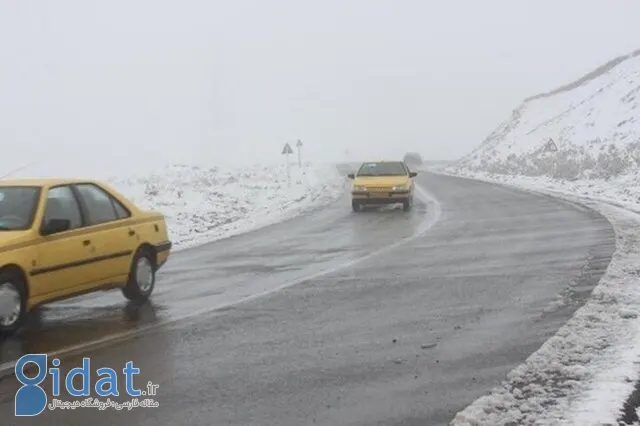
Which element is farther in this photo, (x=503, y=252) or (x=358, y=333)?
(x=503, y=252)

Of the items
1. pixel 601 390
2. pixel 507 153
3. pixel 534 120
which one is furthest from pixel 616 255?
pixel 534 120

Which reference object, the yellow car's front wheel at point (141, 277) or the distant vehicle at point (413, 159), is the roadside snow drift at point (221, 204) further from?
the distant vehicle at point (413, 159)

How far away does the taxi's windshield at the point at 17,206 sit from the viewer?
7352mm

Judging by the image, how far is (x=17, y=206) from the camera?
25.1ft

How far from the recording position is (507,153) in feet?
209

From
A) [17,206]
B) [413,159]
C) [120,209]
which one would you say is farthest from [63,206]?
[413,159]

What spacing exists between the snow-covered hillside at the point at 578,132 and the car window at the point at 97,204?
30058mm

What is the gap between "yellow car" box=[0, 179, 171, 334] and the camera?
7.03 meters

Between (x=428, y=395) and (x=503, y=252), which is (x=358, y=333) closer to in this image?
(x=428, y=395)

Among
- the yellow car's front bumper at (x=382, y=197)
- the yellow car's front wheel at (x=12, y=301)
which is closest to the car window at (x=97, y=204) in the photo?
the yellow car's front wheel at (x=12, y=301)

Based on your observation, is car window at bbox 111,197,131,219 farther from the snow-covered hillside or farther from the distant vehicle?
the distant vehicle

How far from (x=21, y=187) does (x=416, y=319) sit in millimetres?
4355

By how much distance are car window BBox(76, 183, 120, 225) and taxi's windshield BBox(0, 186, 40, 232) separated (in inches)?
23.2

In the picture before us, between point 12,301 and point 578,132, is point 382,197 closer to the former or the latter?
point 12,301
